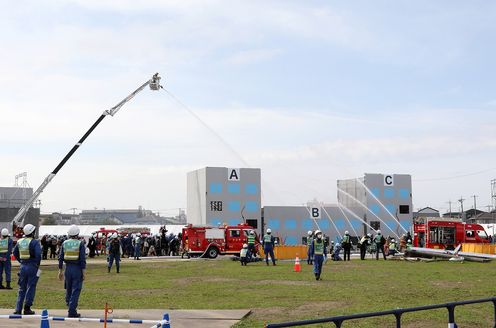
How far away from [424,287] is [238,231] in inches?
963

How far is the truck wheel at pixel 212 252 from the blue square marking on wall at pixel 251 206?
17.9 meters

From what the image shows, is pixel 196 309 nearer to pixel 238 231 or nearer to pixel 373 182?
pixel 238 231

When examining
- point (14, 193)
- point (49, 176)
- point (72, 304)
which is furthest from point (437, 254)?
point (14, 193)

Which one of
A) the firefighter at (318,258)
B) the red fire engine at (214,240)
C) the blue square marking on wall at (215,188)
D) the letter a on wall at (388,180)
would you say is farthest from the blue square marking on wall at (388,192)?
the firefighter at (318,258)

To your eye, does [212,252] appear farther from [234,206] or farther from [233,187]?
[233,187]

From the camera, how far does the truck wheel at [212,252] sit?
42219 mm

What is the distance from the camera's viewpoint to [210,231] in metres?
42.6

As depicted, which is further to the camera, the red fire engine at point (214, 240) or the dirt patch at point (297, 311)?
the red fire engine at point (214, 240)

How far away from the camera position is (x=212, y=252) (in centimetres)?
→ 4228

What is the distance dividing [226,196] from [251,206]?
282 cm

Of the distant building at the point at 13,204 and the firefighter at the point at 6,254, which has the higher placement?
the distant building at the point at 13,204

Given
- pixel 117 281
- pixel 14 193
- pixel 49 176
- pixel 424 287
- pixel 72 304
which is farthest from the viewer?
pixel 14 193

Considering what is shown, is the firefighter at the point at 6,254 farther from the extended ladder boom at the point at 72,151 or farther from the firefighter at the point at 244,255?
the extended ladder boom at the point at 72,151

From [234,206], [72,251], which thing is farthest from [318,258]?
[234,206]
